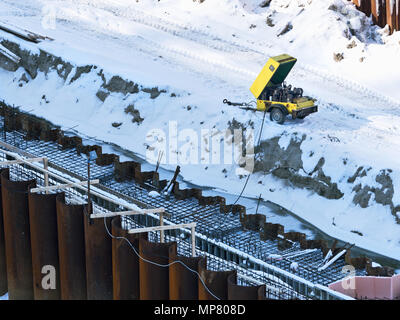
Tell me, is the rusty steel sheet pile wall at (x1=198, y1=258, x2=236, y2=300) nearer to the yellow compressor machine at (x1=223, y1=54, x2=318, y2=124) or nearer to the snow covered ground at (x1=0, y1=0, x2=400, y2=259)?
the snow covered ground at (x1=0, y1=0, x2=400, y2=259)

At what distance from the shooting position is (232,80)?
36.7m

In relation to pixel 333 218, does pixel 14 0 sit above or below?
above

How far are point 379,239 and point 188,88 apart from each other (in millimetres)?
10968

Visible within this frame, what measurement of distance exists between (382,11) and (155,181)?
2141 cm

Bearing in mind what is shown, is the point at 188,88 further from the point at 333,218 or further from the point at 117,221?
the point at 117,221

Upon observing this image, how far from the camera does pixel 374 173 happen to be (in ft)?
95.5

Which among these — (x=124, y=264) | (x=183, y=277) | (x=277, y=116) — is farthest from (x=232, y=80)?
(x=183, y=277)

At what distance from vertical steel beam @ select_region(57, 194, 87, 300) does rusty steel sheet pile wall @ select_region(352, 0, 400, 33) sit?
24727mm

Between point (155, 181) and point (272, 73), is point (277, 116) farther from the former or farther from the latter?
point (155, 181)

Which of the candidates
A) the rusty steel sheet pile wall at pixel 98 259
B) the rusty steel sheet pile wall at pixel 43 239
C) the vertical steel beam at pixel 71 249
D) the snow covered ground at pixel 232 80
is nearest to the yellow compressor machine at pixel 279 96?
the snow covered ground at pixel 232 80

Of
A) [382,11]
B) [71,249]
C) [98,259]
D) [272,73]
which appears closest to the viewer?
[98,259]

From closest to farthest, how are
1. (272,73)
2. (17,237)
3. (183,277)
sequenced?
(183,277) → (17,237) → (272,73)
